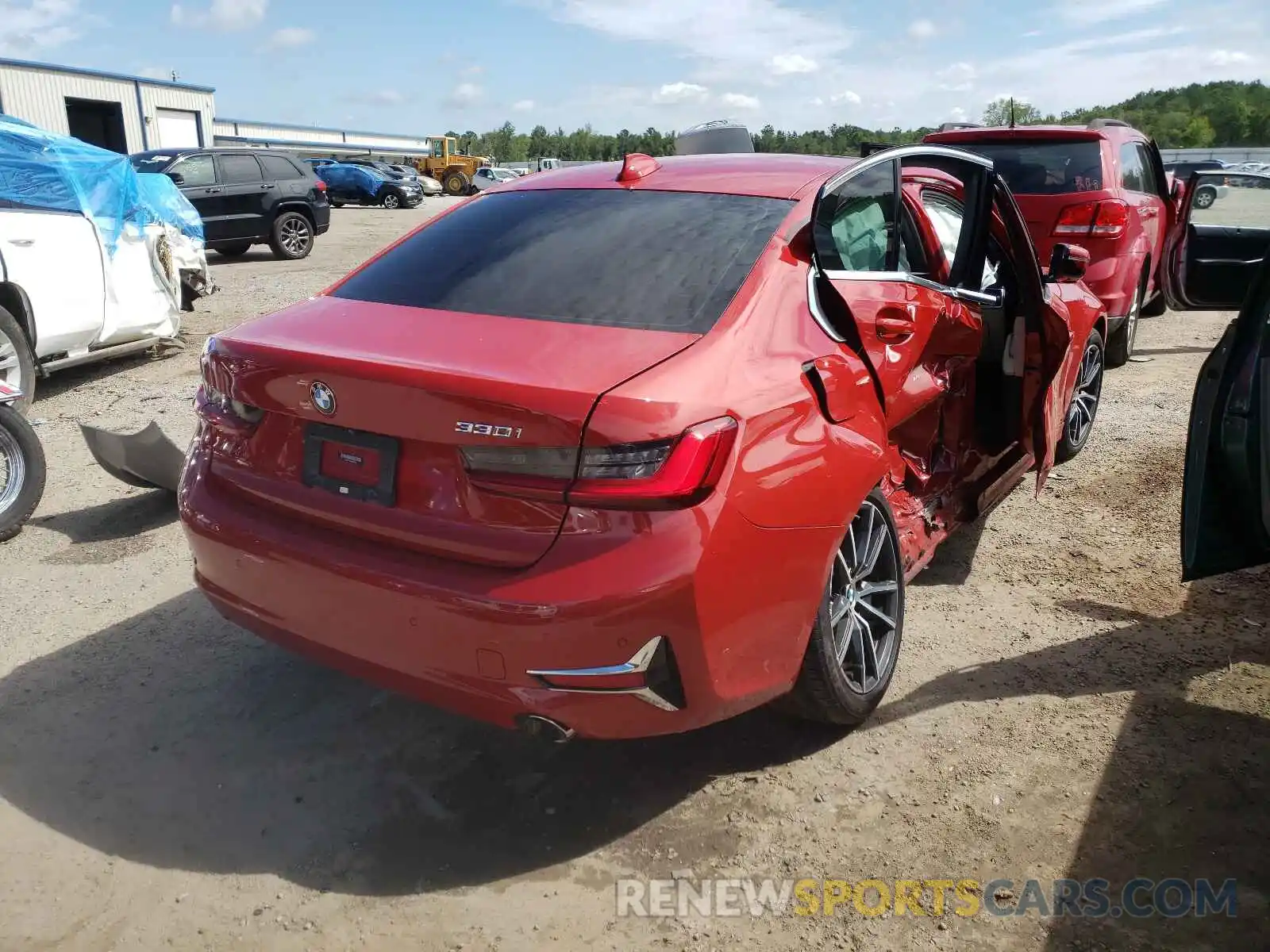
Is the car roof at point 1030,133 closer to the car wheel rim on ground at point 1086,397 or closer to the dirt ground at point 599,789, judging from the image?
the car wheel rim on ground at point 1086,397

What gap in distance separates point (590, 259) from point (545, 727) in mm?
1349

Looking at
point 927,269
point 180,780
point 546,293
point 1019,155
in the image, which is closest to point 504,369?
point 546,293

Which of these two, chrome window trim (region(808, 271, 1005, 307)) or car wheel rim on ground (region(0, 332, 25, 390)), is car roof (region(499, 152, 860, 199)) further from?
car wheel rim on ground (region(0, 332, 25, 390))

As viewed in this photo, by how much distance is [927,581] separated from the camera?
4293 millimetres

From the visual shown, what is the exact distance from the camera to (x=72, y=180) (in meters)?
7.14

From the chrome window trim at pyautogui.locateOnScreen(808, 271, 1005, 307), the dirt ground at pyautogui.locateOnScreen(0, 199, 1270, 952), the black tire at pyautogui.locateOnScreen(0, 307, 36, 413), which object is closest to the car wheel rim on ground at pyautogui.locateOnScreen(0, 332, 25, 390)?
the black tire at pyautogui.locateOnScreen(0, 307, 36, 413)

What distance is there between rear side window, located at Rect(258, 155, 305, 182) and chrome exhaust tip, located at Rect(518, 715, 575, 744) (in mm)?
15355

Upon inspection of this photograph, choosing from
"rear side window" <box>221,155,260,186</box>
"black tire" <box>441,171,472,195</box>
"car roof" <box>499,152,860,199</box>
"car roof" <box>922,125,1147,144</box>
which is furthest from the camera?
"black tire" <box>441,171,472,195</box>

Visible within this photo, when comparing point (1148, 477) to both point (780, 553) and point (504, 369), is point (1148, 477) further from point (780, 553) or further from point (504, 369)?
point (504, 369)

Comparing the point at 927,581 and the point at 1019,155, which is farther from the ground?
the point at 1019,155

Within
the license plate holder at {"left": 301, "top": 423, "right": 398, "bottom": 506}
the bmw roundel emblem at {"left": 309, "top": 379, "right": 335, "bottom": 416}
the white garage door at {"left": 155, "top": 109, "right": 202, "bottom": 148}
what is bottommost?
the license plate holder at {"left": 301, "top": 423, "right": 398, "bottom": 506}

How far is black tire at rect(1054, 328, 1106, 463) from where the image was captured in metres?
5.68

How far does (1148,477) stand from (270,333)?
475 centimetres

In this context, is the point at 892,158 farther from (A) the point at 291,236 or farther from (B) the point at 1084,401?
(A) the point at 291,236
